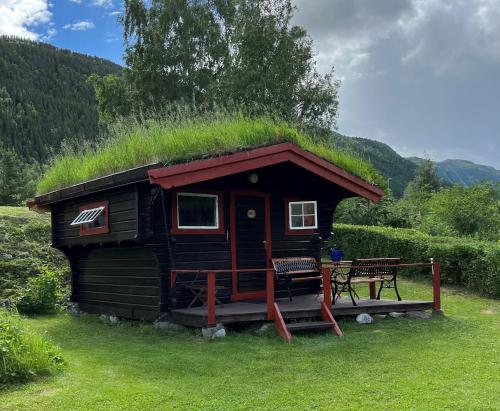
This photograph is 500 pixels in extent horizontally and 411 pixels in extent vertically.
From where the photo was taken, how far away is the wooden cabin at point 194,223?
891 centimetres

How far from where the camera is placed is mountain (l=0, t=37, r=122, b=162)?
84625 millimetres

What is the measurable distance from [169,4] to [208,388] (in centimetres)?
2421

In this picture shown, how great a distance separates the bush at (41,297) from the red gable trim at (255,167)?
17.1 feet

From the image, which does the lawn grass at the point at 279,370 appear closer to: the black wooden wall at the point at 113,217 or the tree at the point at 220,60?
the black wooden wall at the point at 113,217

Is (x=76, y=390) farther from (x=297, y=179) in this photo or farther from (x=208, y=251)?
(x=297, y=179)

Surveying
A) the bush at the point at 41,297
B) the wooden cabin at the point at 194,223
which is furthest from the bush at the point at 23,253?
the wooden cabin at the point at 194,223

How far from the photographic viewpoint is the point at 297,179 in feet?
35.2

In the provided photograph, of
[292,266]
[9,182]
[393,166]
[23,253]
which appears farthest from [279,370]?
[393,166]

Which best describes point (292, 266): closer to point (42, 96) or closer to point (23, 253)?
point (23, 253)

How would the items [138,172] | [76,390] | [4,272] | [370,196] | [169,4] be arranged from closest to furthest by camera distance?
1. [76,390]
2. [138,172]
3. [370,196]
4. [4,272]
5. [169,4]

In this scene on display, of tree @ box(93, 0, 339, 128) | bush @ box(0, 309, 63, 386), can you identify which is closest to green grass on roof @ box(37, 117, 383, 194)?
bush @ box(0, 309, 63, 386)

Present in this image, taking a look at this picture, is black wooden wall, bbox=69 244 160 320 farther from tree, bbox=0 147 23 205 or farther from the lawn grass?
tree, bbox=0 147 23 205

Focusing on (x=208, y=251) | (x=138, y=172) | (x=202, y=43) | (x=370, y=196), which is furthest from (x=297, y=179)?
(x=202, y=43)

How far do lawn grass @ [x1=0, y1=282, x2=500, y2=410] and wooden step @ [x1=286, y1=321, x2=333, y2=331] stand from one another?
0.15 meters
